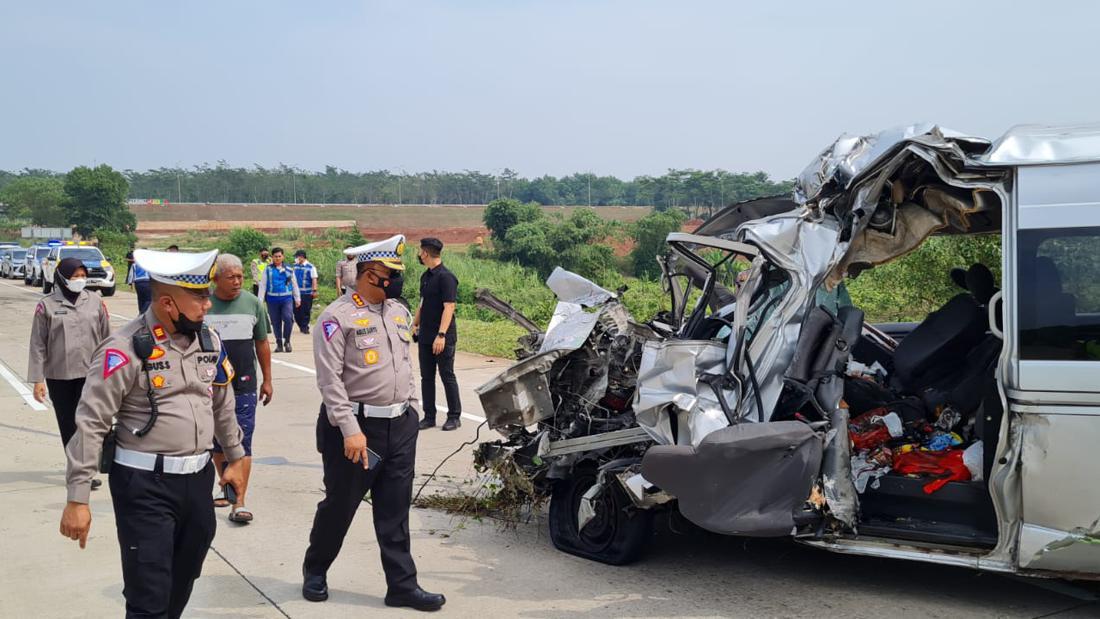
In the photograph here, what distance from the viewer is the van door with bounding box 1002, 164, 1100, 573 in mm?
4570

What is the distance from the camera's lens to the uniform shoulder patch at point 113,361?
13.2ft

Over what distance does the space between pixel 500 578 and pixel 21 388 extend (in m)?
10.5

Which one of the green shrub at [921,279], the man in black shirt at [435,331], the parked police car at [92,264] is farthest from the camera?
the parked police car at [92,264]

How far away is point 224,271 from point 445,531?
2.30m

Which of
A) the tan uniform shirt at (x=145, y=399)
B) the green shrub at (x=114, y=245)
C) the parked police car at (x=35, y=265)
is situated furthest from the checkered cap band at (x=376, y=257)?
the green shrub at (x=114, y=245)

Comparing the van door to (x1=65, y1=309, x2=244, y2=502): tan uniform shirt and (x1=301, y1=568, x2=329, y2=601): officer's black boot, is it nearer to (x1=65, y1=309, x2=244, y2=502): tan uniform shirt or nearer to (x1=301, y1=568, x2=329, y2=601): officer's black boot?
(x1=301, y1=568, x2=329, y2=601): officer's black boot

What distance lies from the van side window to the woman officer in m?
6.01

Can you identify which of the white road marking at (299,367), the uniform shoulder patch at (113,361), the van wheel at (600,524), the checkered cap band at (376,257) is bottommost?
the white road marking at (299,367)

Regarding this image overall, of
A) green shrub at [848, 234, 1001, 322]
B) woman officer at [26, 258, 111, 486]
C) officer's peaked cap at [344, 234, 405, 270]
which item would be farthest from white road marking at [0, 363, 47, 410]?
green shrub at [848, 234, 1001, 322]

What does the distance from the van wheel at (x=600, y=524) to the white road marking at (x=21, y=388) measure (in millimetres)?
7675

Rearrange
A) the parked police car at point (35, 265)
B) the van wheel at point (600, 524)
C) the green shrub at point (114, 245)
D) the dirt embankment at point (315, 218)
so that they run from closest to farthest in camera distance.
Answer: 1. the van wheel at point (600, 524)
2. the parked police car at point (35, 265)
3. the green shrub at point (114, 245)
4. the dirt embankment at point (315, 218)

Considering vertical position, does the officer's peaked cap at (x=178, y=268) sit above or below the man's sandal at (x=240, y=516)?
above

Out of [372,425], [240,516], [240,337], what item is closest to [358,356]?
[372,425]

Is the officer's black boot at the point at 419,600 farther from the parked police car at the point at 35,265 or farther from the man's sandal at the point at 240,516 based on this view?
the parked police car at the point at 35,265
